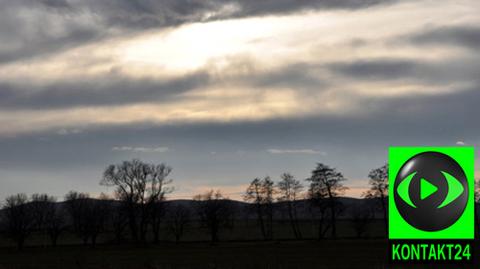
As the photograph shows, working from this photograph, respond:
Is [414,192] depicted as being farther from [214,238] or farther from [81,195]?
[81,195]

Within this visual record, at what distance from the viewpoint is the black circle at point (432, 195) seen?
1751 cm

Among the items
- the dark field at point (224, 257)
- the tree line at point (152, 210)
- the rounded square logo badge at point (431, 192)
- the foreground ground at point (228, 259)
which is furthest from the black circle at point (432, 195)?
the tree line at point (152, 210)

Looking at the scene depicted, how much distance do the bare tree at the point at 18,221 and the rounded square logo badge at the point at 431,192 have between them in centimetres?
11606

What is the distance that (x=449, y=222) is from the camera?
18.6 metres

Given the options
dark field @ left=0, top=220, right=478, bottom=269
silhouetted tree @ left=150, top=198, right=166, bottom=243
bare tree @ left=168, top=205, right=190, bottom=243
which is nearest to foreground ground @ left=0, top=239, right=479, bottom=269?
dark field @ left=0, top=220, right=478, bottom=269

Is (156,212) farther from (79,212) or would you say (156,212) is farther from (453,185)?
(453,185)

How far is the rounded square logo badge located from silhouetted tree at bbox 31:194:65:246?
12515 centimetres

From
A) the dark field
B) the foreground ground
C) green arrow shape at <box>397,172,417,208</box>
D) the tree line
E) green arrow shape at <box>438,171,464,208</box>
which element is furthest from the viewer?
the tree line

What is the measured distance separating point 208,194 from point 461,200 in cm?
13439

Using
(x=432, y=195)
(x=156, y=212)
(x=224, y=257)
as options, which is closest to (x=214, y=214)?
(x=156, y=212)

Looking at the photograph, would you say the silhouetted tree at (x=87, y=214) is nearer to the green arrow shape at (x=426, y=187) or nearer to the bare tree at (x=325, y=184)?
the bare tree at (x=325, y=184)

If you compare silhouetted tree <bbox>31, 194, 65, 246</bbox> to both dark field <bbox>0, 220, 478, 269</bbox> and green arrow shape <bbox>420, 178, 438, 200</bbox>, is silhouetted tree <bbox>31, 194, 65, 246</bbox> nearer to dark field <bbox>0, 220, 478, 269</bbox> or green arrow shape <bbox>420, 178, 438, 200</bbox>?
dark field <bbox>0, 220, 478, 269</bbox>

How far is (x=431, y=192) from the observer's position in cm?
1767

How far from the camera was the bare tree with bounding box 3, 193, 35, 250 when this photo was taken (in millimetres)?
127875
